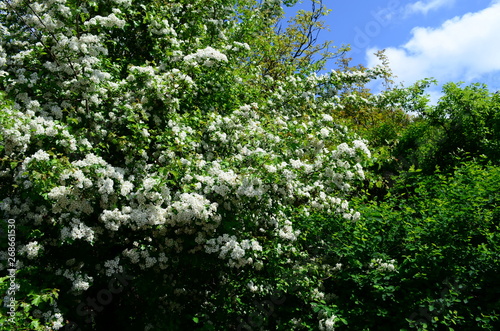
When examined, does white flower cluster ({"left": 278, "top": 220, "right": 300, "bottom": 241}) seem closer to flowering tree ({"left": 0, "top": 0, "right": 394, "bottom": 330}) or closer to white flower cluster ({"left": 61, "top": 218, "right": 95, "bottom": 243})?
flowering tree ({"left": 0, "top": 0, "right": 394, "bottom": 330})

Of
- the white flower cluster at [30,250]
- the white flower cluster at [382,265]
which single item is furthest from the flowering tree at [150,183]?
the white flower cluster at [382,265]

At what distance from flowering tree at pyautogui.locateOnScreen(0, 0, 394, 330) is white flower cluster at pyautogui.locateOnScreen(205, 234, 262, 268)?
20mm

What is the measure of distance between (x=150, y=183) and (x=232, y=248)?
1201mm

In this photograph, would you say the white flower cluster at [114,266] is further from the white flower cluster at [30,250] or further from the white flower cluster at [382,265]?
the white flower cluster at [382,265]

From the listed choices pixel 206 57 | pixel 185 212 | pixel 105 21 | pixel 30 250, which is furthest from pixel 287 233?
pixel 105 21

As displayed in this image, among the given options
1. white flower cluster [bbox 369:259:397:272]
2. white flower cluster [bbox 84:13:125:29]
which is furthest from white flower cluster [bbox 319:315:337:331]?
white flower cluster [bbox 84:13:125:29]

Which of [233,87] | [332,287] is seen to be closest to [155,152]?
[233,87]

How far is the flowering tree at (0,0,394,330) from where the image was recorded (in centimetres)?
420

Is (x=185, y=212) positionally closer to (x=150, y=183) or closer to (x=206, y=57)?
(x=150, y=183)

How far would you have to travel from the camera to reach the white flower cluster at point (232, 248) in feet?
13.9

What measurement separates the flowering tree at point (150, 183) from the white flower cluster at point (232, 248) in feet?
0.07

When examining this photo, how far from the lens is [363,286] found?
545cm

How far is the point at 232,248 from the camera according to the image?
431cm

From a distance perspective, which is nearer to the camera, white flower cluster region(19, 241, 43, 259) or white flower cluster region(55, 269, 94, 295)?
white flower cluster region(19, 241, 43, 259)
